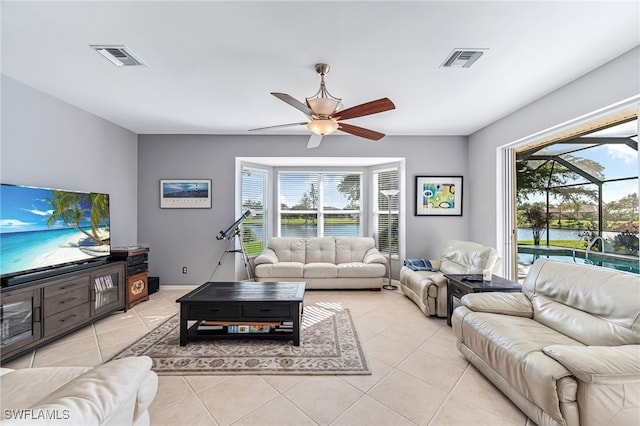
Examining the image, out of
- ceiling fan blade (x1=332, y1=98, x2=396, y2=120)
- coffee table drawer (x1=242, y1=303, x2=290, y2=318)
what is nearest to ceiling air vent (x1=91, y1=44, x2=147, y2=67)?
ceiling fan blade (x1=332, y1=98, x2=396, y2=120)

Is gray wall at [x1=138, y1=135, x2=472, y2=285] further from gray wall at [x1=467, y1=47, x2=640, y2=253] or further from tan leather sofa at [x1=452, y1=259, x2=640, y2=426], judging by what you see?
tan leather sofa at [x1=452, y1=259, x2=640, y2=426]

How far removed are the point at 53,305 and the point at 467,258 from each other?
479cm

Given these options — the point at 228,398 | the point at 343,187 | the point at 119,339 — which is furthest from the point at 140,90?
the point at 343,187

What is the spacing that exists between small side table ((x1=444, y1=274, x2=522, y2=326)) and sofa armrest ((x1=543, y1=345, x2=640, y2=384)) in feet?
4.31

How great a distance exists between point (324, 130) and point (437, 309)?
2620 millimetres

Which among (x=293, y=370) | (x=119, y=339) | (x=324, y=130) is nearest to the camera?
(x=293, y=370)

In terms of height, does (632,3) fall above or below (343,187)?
above

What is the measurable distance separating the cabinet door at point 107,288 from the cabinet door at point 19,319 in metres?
0.64

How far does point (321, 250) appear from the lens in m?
5.35

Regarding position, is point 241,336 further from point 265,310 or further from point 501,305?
point 501,305

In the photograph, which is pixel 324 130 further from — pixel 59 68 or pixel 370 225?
pixel 370 225

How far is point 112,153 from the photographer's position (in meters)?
4.30

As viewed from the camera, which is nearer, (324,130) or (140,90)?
(324,130)

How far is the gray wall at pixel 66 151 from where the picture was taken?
288 cm
